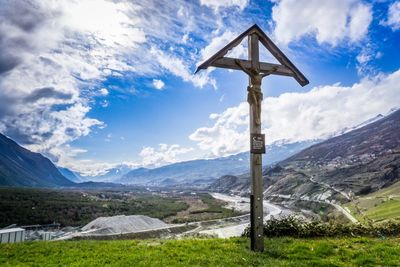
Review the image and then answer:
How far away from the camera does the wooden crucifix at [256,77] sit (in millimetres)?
13969

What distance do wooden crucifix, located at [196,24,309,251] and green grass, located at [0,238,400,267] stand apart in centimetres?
135

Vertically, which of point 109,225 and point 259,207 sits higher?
Answer: point 259,207

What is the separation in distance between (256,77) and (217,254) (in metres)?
7.41

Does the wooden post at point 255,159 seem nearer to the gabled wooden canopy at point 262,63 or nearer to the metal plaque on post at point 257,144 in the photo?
the metal plaque on post at point 257,144

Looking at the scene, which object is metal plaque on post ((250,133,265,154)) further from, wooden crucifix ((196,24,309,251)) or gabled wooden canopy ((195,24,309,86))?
gabled wooden canopy ((195,24,309,86))

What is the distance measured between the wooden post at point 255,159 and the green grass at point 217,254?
0.73 m

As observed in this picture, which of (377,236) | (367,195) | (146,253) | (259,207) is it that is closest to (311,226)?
(377,236)

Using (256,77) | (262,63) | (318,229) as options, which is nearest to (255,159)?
(256,77)

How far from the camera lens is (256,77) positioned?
15234 millimetres

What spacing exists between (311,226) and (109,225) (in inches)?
2033

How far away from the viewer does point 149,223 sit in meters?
78.7

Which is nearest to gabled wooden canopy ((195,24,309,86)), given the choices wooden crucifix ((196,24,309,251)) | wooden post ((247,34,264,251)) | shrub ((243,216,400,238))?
wooden crucifix ((196,24,309,251))

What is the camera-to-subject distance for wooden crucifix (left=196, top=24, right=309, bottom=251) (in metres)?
14.0

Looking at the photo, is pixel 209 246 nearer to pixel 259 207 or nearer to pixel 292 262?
pixel 259 207
